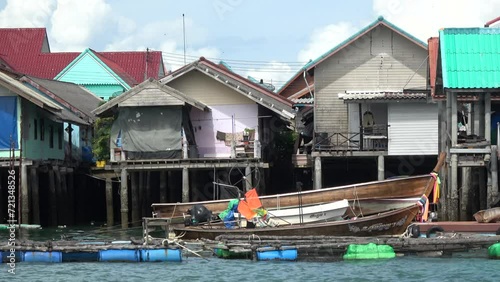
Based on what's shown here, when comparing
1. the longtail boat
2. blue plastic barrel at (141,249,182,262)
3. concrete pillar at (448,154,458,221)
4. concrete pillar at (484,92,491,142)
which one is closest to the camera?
blue plastic barrel at (141,249,182,262)

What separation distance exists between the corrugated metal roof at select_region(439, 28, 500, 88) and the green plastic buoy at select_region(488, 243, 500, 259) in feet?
21.1

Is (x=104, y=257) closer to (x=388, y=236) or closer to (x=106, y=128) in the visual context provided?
(x=388, y=236)

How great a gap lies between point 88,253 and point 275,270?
523cm

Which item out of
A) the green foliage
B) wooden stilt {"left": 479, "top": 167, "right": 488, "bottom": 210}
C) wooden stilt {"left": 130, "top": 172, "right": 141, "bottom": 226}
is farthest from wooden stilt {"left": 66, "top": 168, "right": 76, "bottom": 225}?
wooden stilt {"left": 479, "top": 167, "right": 488, "bottom": 210}

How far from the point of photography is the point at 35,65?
69500 millimetres

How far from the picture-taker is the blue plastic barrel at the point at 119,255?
1064 inches

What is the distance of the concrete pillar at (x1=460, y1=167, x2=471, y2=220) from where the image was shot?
31.8 meters

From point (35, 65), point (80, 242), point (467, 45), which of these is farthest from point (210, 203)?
point (35, 65)

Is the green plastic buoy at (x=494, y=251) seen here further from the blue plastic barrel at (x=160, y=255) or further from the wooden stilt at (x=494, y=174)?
the blue plastic barrel at (x=160, y=255)

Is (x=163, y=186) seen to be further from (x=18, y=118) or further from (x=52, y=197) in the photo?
(x=18, y=118)

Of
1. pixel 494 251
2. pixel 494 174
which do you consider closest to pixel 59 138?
pixel 494 174

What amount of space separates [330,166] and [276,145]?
11.3 feet

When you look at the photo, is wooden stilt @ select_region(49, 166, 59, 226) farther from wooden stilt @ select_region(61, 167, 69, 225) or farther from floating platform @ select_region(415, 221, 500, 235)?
floating platform @ select_region(415, 221, 500, 235)

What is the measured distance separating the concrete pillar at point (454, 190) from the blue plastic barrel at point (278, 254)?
22.8 feet
